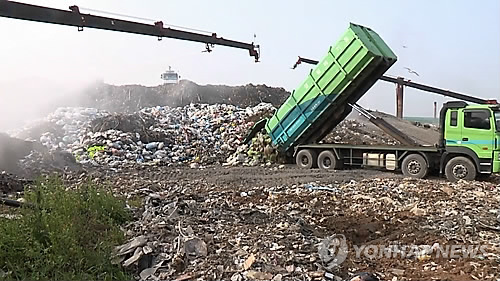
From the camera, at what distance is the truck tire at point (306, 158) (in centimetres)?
1239

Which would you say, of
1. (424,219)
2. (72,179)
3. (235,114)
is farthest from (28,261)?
(235,114)

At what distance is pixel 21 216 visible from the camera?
5090 millimetres

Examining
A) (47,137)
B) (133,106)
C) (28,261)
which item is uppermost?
(133,106)

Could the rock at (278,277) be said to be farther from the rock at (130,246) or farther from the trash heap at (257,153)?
the trash heap at (257,153)

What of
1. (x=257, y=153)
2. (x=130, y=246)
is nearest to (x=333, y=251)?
(x=130, y=246)

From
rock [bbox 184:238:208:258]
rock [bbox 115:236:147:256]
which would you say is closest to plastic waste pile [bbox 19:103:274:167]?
rock [bbox 115:236:147:256]

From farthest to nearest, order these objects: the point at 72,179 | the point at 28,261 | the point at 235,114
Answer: the point at 235,114 < the point at 72,179 < the point at 28,261

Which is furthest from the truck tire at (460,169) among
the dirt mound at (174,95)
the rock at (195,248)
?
the dirt mound at (174,95)

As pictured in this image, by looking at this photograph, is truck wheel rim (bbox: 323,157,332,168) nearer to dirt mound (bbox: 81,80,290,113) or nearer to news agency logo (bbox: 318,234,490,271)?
news agency logo (bbox: 318,234,490,271)

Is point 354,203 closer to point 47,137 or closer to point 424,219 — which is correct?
point 424,219

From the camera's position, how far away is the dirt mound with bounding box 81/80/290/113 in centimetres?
2744

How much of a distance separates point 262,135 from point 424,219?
752cm

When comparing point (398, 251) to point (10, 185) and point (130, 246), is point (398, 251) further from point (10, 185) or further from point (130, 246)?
point (10, 185)

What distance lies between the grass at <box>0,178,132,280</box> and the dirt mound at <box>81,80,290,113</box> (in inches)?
840
